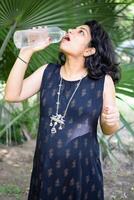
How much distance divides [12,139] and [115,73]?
3724mm

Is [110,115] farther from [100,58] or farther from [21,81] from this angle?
[21,81]

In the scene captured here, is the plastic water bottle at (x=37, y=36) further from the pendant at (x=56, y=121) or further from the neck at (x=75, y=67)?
the pendant at (x=56, y=121)

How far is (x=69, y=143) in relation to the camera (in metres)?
1.94

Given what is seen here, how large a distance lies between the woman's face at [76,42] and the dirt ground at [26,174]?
86.4 inches

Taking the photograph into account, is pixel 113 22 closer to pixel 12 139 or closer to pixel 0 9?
pixel 0 9

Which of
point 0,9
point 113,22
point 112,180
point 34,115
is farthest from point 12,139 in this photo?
point 0,9

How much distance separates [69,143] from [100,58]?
0.37 metres

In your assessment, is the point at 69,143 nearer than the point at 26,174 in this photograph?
Yes

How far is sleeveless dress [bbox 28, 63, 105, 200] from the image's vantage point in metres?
1.93

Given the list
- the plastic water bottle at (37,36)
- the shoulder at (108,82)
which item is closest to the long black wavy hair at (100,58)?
the shoulder at (108,82)

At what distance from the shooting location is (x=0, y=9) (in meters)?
2.37

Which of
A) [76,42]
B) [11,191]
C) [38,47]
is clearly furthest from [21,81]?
[11,191]

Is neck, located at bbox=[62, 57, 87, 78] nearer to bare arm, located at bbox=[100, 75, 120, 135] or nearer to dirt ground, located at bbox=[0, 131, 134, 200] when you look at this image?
bare arm, located at bbox=[100, 75, 120, 135]

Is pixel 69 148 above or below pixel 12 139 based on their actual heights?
above
